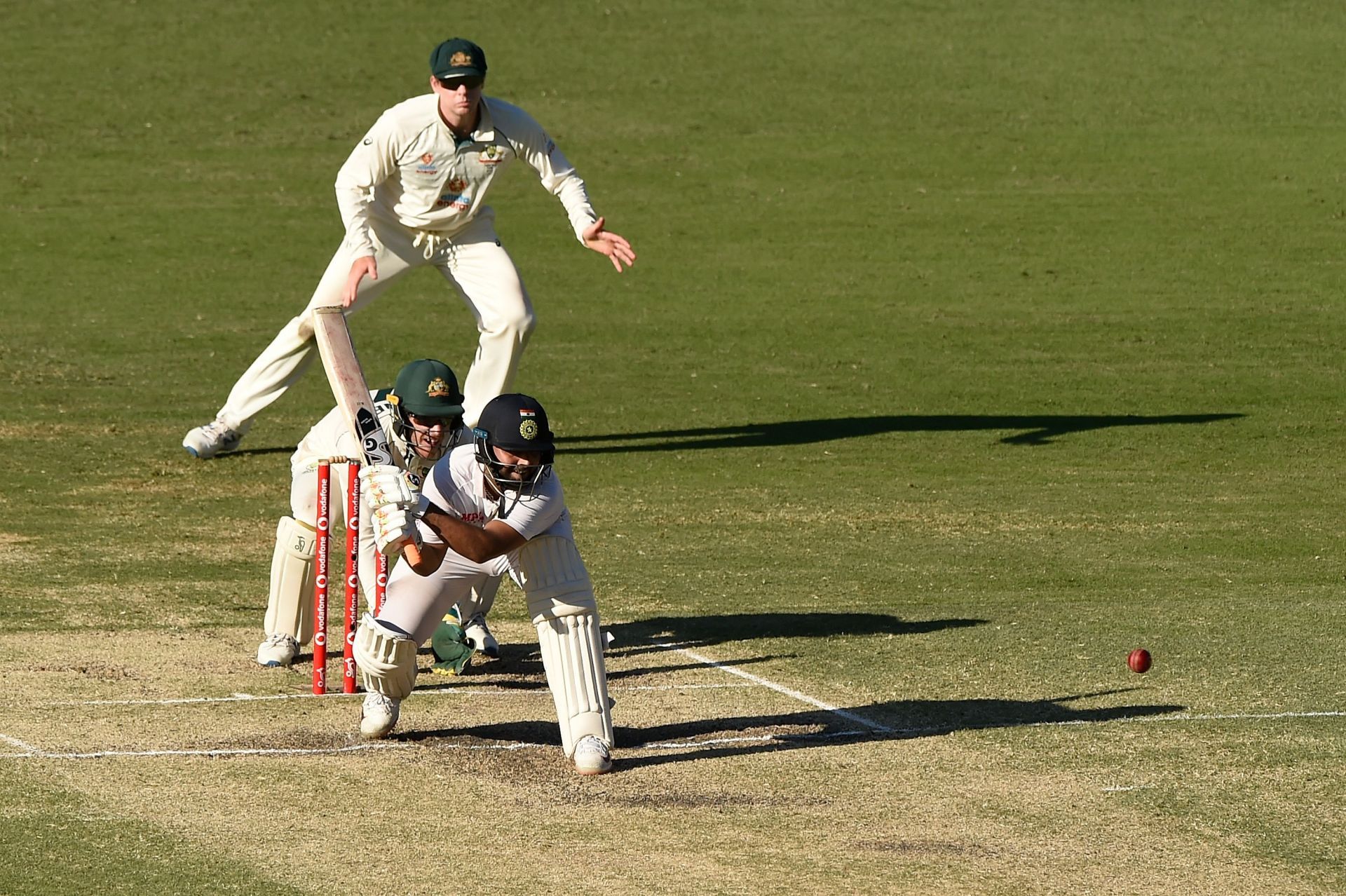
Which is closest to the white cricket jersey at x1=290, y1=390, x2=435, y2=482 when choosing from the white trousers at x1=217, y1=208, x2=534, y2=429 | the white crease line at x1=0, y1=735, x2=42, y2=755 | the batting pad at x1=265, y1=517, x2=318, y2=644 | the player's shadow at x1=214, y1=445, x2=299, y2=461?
the batting pad at x1=265, y1=517, x2=318, y2=644

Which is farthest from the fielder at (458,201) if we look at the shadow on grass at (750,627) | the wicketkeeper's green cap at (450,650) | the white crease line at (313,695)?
the white crease line at (313,695)

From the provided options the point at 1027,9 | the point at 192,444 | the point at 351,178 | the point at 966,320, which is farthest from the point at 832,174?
the point at 351,178

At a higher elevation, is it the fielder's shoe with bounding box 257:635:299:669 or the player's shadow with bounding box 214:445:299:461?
the player's shadow with bounding box 214:445:299:461

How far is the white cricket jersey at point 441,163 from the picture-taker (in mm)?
12617

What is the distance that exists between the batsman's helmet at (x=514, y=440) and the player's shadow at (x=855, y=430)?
810cm

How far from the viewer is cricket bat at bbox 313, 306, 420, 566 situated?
8352 millimetres

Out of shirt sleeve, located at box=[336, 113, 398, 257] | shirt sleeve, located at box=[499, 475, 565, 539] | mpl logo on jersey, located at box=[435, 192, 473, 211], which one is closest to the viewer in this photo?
shirt sleeve, located at box=[499, 475, 565, 539]

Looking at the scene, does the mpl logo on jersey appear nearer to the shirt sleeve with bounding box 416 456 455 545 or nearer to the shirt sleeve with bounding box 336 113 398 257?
the shirt sleeve with bounding box 336 113 398 257

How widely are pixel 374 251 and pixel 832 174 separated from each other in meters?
18.5

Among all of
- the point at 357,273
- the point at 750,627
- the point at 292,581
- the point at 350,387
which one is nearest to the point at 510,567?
the point at 350,387

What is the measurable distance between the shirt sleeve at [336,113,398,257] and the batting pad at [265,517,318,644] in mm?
3096

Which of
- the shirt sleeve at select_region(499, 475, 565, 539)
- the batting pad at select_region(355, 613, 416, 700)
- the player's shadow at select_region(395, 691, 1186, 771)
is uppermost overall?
the shirt sleeve at select_region(499, 475, 565, 539)

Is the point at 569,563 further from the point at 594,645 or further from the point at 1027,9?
the point at 1027,9

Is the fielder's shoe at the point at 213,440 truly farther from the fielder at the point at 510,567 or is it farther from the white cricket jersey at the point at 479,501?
A: the white cricket jersey at the point at 479,501
